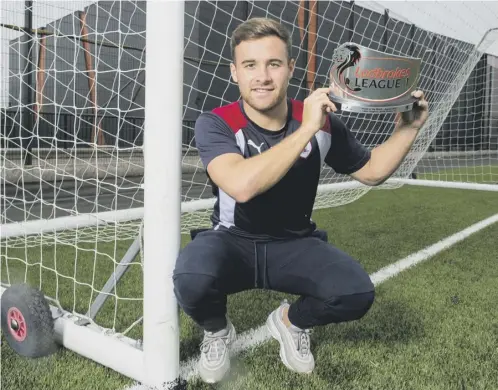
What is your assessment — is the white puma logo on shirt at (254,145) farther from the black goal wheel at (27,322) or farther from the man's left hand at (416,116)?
the black goal wheel at (27,322)

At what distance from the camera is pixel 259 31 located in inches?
69.3

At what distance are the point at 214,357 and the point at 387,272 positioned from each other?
6.02 feet

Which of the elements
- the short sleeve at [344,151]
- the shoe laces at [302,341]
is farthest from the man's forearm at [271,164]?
the shoe laces at [302,341]

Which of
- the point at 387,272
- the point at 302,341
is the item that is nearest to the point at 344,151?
the point at 302,341

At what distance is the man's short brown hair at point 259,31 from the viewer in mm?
1763

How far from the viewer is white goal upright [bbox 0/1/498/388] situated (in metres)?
1.70

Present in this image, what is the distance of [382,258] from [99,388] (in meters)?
2.50

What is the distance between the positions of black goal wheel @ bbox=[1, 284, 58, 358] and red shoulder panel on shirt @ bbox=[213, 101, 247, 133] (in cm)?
104

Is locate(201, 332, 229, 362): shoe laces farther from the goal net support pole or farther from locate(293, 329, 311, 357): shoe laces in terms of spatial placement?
locate(293, 329, 311, 357): shoe laces

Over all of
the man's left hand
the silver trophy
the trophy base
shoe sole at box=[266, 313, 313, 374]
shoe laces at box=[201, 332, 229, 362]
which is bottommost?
shoe sole at box=[266, 313, 313, 374]

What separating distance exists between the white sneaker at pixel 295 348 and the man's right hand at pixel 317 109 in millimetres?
850

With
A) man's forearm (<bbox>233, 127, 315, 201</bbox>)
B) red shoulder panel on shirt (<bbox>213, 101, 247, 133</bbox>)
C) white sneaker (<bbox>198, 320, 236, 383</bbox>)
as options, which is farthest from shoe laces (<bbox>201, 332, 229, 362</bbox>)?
red shoulder panel on shirt (<bbox>213, 101, 247, 133</bbox>)

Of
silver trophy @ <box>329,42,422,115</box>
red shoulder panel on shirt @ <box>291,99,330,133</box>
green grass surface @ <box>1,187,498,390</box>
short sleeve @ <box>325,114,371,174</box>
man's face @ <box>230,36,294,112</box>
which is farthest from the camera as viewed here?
short sleeve @ <box>325,114,371,174</box>

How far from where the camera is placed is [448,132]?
283 inches
